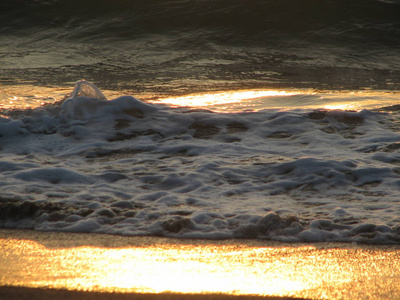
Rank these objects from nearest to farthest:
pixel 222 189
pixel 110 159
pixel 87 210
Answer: pixel 87 210 < pixel 222 189 < pixel 110 159

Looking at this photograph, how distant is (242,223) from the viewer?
2816 mm

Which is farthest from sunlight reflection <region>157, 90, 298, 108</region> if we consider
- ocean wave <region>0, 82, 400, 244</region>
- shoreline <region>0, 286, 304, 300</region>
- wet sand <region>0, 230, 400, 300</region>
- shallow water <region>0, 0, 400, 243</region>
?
shoreline <region>0, 286, 304, 300</region>

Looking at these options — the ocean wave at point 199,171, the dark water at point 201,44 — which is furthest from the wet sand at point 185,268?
the dark water at point 201,44

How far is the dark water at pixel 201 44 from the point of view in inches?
302

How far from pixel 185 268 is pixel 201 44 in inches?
336

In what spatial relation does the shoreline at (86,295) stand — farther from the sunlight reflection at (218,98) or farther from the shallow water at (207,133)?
the sunlight reflection at (218,98)

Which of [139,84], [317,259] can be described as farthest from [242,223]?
[139,84]

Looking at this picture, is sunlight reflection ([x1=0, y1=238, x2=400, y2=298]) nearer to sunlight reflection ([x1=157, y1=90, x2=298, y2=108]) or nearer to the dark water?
sunlight reflection ([x1=157, y1=90, x2=298, y2=108])

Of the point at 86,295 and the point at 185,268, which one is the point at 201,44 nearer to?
the point at 185,268

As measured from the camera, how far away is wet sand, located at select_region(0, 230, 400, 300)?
201 cm

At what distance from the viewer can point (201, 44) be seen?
34.0ft

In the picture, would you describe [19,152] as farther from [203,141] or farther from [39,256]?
[39,256]

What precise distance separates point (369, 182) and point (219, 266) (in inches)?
66.7

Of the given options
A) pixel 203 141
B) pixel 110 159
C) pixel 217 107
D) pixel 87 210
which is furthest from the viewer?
pixel 217 107
